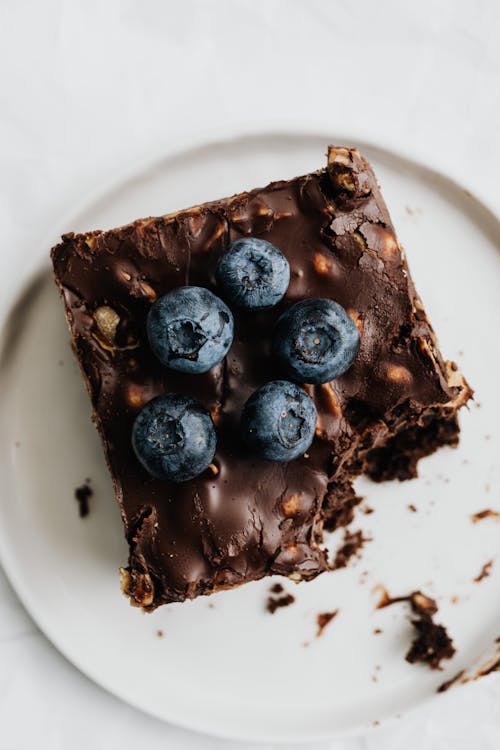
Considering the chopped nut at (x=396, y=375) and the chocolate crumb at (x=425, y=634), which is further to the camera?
the chocolate crumb at (x=425, y=634)

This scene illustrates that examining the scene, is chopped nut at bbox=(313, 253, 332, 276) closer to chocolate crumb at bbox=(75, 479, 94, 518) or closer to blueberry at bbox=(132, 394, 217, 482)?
blueberry at bbox=(132, 394, 217, 482)

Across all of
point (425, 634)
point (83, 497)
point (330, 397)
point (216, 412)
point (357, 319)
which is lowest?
point (83, 497)

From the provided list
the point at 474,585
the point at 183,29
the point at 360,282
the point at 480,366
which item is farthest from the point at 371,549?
the point at 183,29

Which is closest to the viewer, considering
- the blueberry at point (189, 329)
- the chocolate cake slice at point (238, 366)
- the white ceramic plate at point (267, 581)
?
the blueberry at point (189, 329)

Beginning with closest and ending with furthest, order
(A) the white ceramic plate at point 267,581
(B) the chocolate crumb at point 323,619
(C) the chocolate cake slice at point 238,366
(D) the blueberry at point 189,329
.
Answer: (D) the blueberry at point 189,329, (C) the chocolate cake slice at point 238,366, (A) the white ceramic plate at point 267,581, (B) the chocolate crumb at point 323,619

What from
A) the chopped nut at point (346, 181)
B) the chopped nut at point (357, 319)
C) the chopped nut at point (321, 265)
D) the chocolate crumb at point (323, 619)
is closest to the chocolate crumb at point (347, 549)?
the chocolate crumb at point (323, 619)

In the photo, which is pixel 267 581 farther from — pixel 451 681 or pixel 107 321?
pixel 107 321

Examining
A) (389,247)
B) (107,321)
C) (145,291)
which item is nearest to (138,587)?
(107,321)

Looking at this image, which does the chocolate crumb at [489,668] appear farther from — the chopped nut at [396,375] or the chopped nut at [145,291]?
the chopped nut at [145,291]
